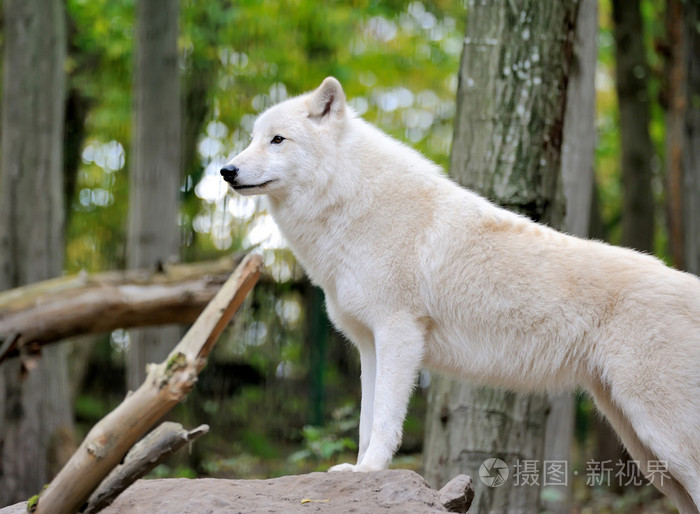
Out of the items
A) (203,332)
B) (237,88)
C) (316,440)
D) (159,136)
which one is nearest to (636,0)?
(237,88)

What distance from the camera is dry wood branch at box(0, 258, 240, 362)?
6.88 m

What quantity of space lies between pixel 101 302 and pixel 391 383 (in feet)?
13.2

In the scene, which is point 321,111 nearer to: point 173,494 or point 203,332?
point 203,332

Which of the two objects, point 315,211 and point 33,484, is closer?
point 315,211

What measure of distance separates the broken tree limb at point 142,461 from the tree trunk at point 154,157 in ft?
17.4

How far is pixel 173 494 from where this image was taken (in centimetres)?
388

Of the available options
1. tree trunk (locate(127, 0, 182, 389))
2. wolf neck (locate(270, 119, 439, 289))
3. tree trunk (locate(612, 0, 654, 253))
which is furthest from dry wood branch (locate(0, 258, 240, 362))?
tree trunk (locate(612, 0, 654, 253))

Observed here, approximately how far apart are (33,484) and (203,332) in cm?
463

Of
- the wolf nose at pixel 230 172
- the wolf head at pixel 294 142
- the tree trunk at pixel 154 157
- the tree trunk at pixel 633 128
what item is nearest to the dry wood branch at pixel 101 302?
the tree trunk at pixel 154 157

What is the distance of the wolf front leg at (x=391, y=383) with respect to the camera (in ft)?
13.1

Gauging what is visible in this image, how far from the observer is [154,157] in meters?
9.05

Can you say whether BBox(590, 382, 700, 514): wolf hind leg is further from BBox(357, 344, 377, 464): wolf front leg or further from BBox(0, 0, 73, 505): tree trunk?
BBox(0, 0, 73, 505): tree trunk

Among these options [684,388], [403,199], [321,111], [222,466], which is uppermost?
[321,111]

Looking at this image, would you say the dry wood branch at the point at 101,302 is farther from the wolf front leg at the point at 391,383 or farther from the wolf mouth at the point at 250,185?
the wolf front leg at the point at 391,383
